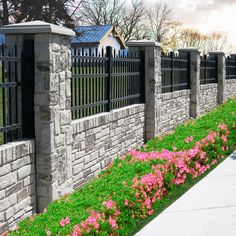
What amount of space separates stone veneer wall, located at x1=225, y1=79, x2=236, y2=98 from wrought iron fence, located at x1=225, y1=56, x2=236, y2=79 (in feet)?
0.93

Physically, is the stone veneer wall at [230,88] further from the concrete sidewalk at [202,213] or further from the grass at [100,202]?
the concrete sidewalk at [202,213]

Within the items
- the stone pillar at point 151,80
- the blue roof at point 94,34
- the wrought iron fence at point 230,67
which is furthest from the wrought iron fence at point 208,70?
the blue roof at point 94,34

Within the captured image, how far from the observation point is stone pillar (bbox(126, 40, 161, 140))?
1114 centimetres

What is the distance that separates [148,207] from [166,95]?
7.30 meters

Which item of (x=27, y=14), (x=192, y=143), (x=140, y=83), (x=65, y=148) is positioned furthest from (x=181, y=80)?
(x=27, y=14)

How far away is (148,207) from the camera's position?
586cm

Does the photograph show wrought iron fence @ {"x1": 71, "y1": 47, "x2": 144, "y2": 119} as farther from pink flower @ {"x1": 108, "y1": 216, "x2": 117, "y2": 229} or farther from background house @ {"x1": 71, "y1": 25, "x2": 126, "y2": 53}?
background house @ {"x1": 71, "y1": 25, "x2": 126, "y2": 53}

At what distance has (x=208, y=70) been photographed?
760 inches

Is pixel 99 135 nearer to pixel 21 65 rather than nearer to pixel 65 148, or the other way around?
pixel 65 148

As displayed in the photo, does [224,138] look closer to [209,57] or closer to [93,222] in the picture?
[93,222]

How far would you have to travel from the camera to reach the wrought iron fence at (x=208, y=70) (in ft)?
59.8

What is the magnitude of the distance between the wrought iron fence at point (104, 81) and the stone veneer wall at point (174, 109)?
1600 millimetres

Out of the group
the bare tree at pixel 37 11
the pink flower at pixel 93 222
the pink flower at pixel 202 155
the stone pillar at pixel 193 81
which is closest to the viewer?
the pink flower at pixel 93 222

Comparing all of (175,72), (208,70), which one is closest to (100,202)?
(175,72)
